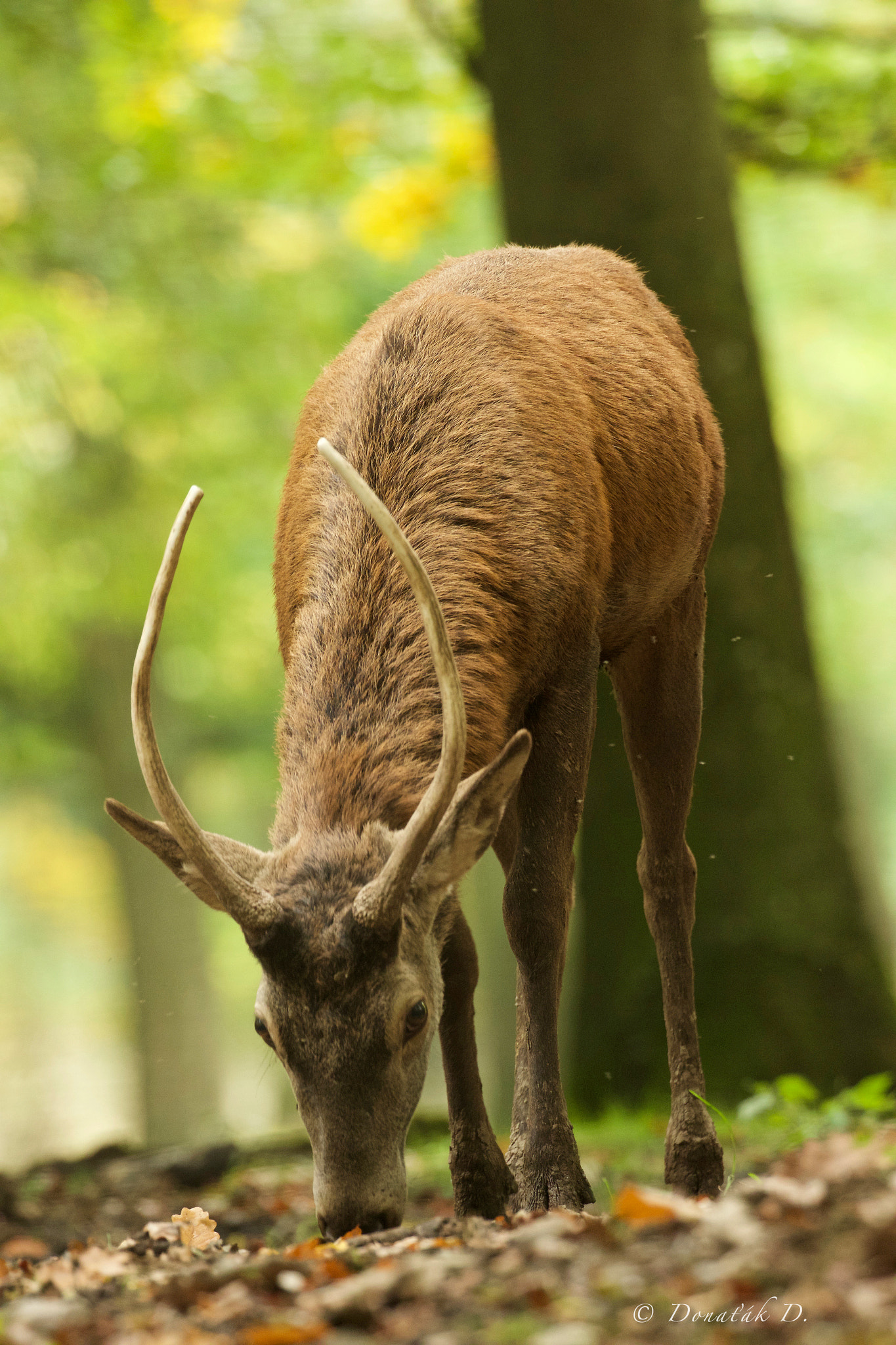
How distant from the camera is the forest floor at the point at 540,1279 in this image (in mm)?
2689

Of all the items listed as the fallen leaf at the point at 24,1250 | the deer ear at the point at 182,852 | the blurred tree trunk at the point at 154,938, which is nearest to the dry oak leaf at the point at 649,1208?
the deer ear at the point at 182,852

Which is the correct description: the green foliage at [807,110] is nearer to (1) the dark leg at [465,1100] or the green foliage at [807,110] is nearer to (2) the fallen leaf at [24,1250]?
(1) the dark leg at [465,1100]

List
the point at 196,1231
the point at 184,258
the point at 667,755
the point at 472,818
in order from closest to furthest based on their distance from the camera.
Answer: the point at 472,818 → the point at 196,1231 → the point at 667,755 → the point at 184,258

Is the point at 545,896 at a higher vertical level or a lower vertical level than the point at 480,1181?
higher

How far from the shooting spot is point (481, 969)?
548 inches

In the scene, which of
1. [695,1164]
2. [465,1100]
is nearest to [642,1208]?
[465,1100]

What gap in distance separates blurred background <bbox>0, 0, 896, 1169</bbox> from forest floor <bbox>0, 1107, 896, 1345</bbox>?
899mm

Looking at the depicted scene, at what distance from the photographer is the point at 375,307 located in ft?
41.8

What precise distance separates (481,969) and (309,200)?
6.87 m

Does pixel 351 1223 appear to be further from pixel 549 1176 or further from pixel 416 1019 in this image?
pixel 549 1176

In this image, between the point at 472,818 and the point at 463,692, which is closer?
the point at 472,818

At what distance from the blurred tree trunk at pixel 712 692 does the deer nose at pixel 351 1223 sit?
13.0 ft

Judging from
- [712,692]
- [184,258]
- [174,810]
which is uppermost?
[184,258]

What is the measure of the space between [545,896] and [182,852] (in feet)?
4.16
